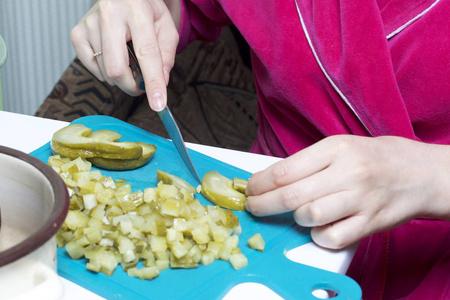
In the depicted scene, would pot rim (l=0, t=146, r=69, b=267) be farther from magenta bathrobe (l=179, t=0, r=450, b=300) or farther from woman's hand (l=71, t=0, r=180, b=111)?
magenta bathrobe (l=179, t=0, r=450, b=300)

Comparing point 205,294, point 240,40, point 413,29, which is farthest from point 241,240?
point 240,40

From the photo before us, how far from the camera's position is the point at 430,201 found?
2.94ft

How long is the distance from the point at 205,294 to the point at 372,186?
289 mm

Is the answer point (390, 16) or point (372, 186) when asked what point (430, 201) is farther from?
point (390, 16)

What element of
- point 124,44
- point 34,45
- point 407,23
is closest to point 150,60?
point 124,44

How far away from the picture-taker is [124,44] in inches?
41.4

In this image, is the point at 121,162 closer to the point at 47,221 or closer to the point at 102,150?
the point at 102,150

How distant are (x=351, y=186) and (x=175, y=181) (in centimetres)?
29

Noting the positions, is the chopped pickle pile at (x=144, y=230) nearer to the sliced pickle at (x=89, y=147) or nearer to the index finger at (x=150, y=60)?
the sliced pickle at (x=89, y=147)

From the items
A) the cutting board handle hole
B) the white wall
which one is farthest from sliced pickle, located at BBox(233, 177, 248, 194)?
the white wall

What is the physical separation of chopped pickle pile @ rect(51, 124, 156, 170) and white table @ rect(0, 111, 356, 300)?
10cm

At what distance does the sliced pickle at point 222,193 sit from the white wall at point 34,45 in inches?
61.6

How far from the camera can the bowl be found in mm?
539

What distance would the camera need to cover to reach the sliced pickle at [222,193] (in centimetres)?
91
